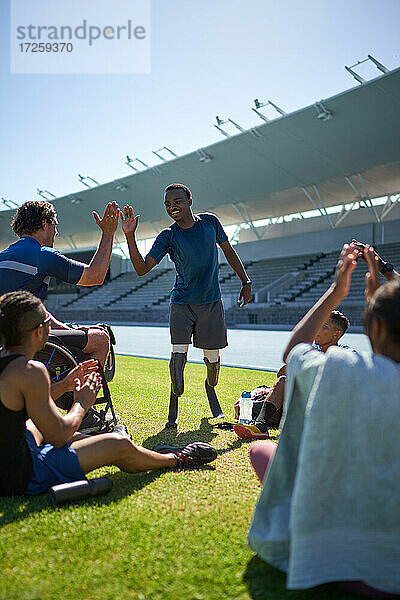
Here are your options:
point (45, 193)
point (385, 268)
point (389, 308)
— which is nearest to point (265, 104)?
point (45, 193)

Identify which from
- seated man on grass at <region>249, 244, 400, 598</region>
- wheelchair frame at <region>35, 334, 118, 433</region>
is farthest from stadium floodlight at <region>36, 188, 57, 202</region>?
seated man on grass at <region>249, 244, 400, 598</region>

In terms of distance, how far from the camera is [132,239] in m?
3.52

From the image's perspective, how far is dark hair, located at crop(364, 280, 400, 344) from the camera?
1.24 metres

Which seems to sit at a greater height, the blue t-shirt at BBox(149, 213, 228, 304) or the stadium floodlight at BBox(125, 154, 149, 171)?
the stadium floodlight at BBox(125, 154, 149, 171)

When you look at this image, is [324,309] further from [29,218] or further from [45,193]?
[45,193]

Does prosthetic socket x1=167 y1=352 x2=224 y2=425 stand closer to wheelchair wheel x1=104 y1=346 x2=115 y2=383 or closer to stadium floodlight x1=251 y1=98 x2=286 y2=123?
wheelchair wheel x1=104 y1=346 x2=115 y2=383

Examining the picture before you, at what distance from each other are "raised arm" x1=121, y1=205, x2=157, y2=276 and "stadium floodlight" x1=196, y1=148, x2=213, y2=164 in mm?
23743

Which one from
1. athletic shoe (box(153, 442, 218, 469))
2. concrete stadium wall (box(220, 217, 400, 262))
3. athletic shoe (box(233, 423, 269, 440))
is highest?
concrete stadium wall (box(220, 217, 400, 262))

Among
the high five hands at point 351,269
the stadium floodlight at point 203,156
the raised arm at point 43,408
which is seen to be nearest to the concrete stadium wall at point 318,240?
the stadium floodlight at point 203,156

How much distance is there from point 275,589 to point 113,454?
1.10m

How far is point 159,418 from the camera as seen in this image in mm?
3994

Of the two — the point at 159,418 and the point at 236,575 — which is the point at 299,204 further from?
the point at 236,575

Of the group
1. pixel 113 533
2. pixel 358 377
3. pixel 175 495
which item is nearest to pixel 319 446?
pixel 358 377

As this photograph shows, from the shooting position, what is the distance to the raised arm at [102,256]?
296 cm
